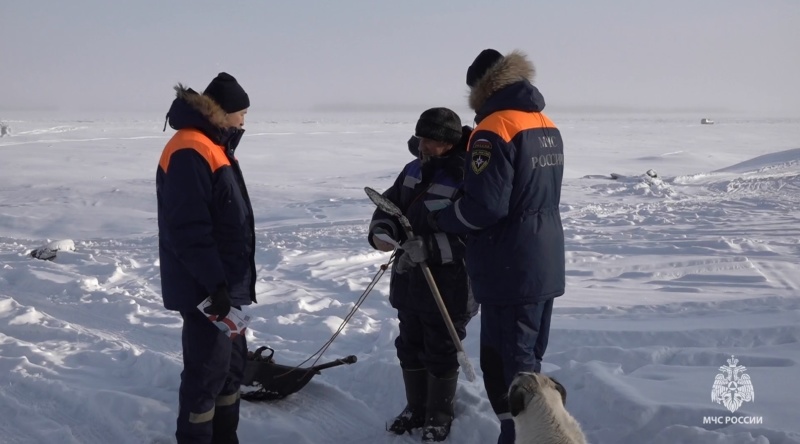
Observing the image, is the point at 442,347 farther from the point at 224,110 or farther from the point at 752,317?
the point at 752,317

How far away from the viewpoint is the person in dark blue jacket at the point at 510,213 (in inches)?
112

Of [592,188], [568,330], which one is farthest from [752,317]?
[592,188]

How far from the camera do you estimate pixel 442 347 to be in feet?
11.5

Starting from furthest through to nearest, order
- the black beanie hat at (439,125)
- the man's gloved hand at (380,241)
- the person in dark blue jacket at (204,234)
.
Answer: the man's gloved hand at (380,241) < the black beanie hat at (439,125) < the person in dark blue jacket at (204,234)

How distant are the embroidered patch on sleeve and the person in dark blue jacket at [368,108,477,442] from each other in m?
0.51

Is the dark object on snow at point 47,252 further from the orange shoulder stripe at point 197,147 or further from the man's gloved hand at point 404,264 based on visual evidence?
the man's gloved hand at point 404,264

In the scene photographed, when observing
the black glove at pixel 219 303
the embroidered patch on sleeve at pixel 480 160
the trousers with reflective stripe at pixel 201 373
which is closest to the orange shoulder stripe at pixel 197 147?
the black glove at pixel 219 303

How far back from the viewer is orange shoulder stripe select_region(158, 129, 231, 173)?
297cm

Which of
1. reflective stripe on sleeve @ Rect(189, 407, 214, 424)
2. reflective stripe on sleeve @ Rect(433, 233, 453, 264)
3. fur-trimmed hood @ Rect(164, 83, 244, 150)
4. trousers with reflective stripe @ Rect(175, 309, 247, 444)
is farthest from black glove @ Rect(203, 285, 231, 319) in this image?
reflective stripe on sleeve @ Rect(433, 233, 453, 264)

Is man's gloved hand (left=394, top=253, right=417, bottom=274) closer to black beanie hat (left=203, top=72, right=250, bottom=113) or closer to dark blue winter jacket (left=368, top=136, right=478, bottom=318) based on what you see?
dark blue winter jacket (left=368, top=136, right=478, bottom=318)

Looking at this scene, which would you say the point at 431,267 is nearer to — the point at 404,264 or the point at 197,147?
the point at 404,264

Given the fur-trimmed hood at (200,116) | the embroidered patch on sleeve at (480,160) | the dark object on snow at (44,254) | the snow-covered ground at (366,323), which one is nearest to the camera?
the embroidered patch on sleeve at (480,160)

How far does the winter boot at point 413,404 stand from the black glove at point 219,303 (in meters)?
1.14

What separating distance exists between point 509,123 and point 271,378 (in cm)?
218
